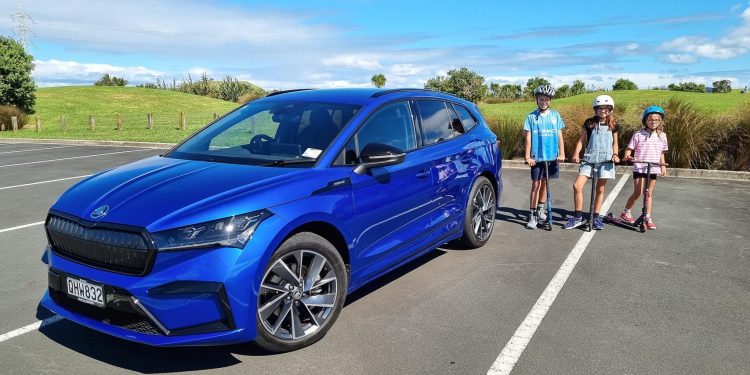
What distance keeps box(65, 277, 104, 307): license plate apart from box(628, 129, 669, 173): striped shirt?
6.46 meters

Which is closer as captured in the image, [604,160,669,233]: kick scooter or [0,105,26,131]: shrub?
[604,160,669,233]: kick scooter

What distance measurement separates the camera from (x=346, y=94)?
193 inches

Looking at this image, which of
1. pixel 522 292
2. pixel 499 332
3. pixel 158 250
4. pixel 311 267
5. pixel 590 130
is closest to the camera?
pixel 158 250

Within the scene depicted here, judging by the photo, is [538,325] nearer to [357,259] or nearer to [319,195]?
[357,259]

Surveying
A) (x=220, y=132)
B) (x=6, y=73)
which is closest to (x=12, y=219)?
(x=220, y=132)

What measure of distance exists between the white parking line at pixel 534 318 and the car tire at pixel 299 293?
1.16 m

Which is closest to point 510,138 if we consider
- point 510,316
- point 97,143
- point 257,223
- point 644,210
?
point 644,210

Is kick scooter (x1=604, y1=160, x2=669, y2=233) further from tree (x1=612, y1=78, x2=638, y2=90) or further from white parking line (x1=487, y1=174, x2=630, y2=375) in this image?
tree (x1=612, y1=78, x2=638, y2=90)

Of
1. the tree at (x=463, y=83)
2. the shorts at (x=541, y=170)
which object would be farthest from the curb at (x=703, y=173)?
the tree at (x=463, y=83)

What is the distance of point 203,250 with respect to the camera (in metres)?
3.15

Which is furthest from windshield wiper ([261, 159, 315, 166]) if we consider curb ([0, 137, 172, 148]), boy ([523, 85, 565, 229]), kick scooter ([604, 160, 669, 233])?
curb ([0, 137, 172, 148])

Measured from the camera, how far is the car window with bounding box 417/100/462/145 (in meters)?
5.21

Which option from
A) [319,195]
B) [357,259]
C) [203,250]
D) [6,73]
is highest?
[6,73]

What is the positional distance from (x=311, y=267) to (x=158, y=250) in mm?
1007
